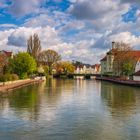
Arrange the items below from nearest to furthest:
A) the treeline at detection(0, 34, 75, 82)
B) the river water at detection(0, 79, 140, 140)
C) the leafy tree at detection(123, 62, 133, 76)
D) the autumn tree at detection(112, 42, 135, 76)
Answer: the river water at detection(0, 79, 140, 140), the treeline at detection(0, 34, 75, 82), the leafy tree at detection(123, 62, 133, 76), the autumn tree at detection(112, 42, 135, 76)

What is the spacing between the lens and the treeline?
3500 inches

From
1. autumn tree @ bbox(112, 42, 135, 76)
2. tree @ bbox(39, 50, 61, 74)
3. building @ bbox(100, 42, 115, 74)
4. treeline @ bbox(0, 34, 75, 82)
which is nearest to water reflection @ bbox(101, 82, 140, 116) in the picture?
treeline @ bbox(0, 34, 75, 82)

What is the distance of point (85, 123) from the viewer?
23.5 meters

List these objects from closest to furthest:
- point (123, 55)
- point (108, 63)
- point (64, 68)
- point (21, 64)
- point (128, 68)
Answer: point (21, 64), point (128, 68), point (123, 55), point (108, 63), point (64, 68)

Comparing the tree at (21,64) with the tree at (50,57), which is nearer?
the tree at (21,64)

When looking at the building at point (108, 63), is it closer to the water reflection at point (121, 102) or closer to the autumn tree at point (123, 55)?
the autumn tree at point (123, 55)

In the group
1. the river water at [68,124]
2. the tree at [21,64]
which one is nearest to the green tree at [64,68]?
the tree at [21,64]

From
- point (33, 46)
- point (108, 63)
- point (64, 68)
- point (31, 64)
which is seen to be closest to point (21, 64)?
point (31, 64)

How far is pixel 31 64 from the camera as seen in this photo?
94312 millimetres

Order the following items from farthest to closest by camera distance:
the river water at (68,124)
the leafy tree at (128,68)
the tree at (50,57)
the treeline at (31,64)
Answer: the tree at (50,57) < the leafy tree at (128,68) < the treeline at (31,64) < the river water at (68,124)

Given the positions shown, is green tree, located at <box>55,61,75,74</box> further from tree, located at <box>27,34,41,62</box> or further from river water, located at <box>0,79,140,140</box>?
river water, located at <box>0,79,140,140</box>

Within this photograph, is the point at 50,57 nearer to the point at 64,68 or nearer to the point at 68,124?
the point at 64,68

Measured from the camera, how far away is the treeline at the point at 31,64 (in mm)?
88900

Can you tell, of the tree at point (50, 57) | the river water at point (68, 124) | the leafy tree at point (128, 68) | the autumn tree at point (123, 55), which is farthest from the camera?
the tree at point (50, 57)
